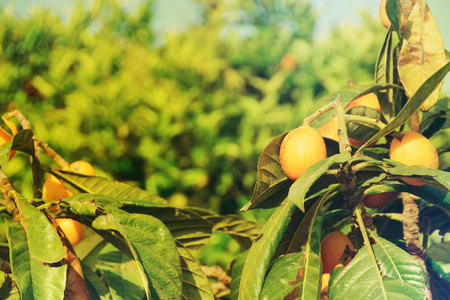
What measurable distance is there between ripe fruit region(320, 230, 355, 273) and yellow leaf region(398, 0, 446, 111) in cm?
28

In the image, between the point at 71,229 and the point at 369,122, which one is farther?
the point at 71,229

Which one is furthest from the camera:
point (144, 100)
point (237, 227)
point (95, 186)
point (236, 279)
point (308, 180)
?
point (144, 100)

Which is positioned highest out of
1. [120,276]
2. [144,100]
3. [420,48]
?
[420,48]

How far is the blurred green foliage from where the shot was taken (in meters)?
1.86

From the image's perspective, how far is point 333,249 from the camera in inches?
29.0

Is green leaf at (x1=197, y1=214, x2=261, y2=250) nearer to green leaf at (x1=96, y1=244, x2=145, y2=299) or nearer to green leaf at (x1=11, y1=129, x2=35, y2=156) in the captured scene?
green leaf at (x1=96, y1=244, x2=145, y2=299)

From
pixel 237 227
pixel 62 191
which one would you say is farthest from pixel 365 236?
pixel 62 191

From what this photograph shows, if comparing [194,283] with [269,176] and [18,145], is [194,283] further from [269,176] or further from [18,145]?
[18,145]

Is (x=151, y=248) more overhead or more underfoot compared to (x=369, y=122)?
more underfoot

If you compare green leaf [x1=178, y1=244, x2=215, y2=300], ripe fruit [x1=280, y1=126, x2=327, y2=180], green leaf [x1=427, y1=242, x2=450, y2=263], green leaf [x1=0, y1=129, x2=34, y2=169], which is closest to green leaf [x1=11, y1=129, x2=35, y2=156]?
green leaf [x1=0, y1=129, x2=34, y2=169]

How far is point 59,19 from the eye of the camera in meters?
2.14

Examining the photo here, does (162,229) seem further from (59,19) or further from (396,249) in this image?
(59,19)

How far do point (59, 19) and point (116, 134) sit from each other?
2.43ft

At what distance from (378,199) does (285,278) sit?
0.28m
